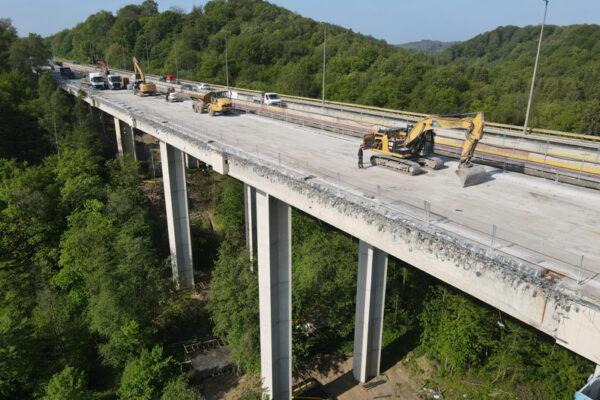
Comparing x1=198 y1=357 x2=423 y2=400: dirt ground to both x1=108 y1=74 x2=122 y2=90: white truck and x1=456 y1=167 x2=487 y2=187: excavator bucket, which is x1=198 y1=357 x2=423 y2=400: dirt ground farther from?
x1=108 y1=74 x2=122 y2=90: white truck

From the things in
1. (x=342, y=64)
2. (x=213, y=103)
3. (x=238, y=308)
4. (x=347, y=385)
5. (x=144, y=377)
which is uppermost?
(x=342, y=64)

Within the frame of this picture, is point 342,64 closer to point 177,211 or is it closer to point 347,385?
point 177,211

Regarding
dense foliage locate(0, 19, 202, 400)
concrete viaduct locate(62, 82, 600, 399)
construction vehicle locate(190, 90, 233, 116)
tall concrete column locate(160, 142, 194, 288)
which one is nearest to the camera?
concrete viaduct locate(62, 82, 600, 399)

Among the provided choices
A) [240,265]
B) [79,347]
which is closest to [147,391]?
[79,347]

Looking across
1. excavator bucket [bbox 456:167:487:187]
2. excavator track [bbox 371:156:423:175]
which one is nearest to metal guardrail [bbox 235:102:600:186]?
excavator bucket [bbox 456:167:487:187]

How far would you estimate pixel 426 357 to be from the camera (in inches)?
993

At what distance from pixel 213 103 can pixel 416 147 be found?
21578 mm

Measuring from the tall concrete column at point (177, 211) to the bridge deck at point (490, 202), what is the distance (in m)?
8.69

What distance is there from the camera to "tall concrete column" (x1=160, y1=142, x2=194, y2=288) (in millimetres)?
30500

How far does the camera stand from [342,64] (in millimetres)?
78625

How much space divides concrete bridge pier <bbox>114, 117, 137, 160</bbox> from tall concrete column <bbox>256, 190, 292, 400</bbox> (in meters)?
35.8

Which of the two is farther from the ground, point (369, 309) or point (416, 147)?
point (416, 147)

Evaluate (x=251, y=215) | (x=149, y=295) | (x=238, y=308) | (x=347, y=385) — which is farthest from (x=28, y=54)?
(x=347, y=385)

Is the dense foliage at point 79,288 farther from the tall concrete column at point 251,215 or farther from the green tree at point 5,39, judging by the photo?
the green tree at point 5,39
